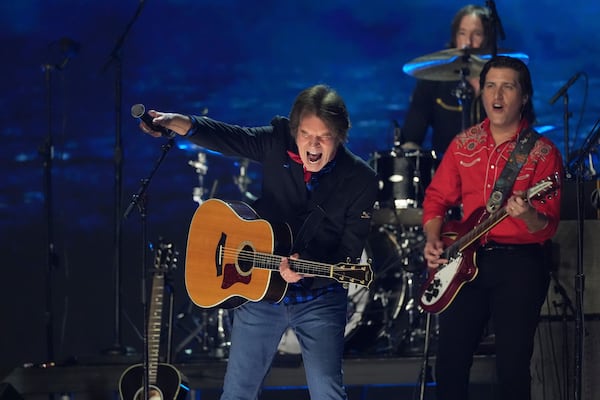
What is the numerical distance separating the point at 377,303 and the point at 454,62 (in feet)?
6.06

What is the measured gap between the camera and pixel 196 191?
746 cm

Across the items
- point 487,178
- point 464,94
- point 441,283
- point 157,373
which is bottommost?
point 157,373

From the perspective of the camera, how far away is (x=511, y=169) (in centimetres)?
463

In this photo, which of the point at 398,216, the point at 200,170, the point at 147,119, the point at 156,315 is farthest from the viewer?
the point at 200,170

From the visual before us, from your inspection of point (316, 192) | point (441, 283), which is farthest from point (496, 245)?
point (316, 192)

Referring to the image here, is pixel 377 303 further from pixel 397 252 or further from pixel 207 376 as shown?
pixel 207 376

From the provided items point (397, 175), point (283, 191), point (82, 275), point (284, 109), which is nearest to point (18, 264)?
point (82, 275)

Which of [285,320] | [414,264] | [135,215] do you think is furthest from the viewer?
[135,215]

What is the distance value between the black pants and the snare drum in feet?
6.72

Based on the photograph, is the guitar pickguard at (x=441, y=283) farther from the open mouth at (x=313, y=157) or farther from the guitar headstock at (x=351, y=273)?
the open mouth at (x=313, y=157)

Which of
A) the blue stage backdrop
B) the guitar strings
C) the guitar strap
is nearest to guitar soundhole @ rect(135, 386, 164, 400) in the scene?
the guitar strings

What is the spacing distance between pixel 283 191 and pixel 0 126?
176 inches

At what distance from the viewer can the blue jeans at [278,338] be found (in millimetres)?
4363

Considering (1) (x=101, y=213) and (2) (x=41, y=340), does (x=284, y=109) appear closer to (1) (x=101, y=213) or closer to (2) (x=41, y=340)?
(1) (x=101, y=213)
